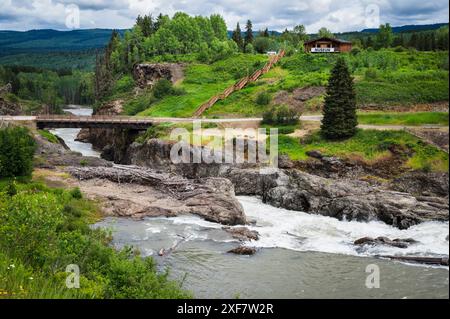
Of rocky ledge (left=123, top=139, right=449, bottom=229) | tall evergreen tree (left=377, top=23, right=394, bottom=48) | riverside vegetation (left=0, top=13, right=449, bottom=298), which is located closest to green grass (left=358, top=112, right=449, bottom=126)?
riverside vegetation (left=0, top=13, right=449, bottom=298)

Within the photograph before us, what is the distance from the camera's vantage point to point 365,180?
4512 centimetres

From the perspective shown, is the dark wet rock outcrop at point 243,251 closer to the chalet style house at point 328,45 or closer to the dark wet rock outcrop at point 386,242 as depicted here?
the dark wet rock outcrop at point 386,242

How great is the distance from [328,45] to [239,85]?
82.7 ft

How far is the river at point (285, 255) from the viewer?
24.1 metres

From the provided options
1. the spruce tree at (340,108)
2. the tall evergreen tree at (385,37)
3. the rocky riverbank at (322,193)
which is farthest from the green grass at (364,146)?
the tall evergreen tree at (385,37)

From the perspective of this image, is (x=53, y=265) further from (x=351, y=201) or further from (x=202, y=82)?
(x=202, y=82)

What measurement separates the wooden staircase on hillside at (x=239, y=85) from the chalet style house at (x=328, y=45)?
20.9 feet

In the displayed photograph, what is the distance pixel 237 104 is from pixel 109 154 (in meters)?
18.9

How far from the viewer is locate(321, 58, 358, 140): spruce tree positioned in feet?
170

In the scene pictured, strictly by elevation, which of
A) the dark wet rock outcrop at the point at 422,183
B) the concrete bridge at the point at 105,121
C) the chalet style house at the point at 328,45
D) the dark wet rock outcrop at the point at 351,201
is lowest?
the dark wet rock outcrop at the point at 351,201

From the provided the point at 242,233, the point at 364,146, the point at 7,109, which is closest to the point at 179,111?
the point at 364,146

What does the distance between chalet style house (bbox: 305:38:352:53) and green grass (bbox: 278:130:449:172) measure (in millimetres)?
45388

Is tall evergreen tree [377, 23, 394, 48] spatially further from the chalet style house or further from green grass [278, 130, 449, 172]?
green grass [278, 130, 449, 172]

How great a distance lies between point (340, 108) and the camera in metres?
51.8
